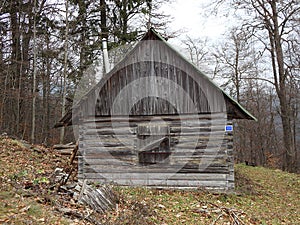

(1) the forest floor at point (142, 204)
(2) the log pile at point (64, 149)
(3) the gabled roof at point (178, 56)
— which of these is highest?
(3) the gabled roof at point (178, 56)

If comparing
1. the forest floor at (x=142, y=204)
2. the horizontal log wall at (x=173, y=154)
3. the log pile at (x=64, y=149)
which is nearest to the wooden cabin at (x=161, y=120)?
the horizontal log wall at (x=173, y=154)

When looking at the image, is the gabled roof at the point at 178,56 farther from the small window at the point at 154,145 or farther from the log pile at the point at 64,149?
the log pile at the point at 64,149

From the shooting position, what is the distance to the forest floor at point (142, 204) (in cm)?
603

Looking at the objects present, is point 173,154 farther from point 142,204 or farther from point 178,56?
point 178,56

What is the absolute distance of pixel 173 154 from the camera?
10.6 metres

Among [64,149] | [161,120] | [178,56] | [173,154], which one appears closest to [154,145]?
[173,154]

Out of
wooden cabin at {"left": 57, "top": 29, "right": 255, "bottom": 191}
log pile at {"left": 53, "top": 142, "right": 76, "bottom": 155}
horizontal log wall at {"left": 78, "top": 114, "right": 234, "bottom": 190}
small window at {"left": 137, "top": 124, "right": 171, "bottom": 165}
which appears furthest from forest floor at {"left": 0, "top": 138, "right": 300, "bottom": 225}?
log pile at {"left": 53, "top": 142, "right": 76, "bottom": 155}

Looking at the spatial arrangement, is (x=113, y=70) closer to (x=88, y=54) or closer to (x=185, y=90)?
(x=185, y=90)

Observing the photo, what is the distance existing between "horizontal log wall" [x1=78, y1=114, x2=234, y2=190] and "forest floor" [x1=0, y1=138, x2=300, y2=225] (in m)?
0.50

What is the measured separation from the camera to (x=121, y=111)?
10.7 meters

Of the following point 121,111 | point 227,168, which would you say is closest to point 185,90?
point 121,111

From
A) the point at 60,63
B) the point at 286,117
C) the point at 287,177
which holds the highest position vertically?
the point at 60,63

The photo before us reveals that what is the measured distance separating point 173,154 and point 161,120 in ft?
4.18

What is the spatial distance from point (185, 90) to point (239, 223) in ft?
15.7
